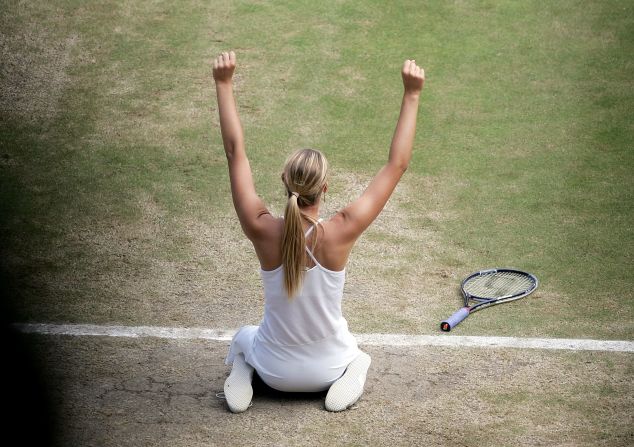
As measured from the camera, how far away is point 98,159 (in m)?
10.2

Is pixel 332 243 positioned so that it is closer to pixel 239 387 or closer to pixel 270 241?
pixel 270 241

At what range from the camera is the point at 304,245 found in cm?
591

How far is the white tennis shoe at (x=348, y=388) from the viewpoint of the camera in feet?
20.6

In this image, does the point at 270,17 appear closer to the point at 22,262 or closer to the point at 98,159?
the point at 98,159

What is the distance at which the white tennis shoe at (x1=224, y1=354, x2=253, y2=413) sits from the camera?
20.6 feet

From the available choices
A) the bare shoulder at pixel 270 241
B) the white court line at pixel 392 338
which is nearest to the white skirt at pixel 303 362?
the bare shoulder at pixel 270 241

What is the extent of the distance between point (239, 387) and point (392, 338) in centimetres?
152

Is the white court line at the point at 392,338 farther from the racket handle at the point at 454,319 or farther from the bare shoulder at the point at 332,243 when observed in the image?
the bare shoulder at the point at 332,243

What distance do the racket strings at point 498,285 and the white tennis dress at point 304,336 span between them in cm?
188

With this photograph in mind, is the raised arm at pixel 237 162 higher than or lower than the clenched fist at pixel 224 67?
lower

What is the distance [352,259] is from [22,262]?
287cm

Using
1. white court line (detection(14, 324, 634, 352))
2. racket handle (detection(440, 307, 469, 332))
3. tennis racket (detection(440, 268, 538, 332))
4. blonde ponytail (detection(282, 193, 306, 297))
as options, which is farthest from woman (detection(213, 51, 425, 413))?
tennis racket (detection(440, 268, 538, 332))

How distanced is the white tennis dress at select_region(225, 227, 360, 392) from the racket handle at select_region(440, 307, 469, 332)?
1264 mm

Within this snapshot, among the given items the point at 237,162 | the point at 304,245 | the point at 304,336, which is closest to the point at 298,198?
the point at 304,245
